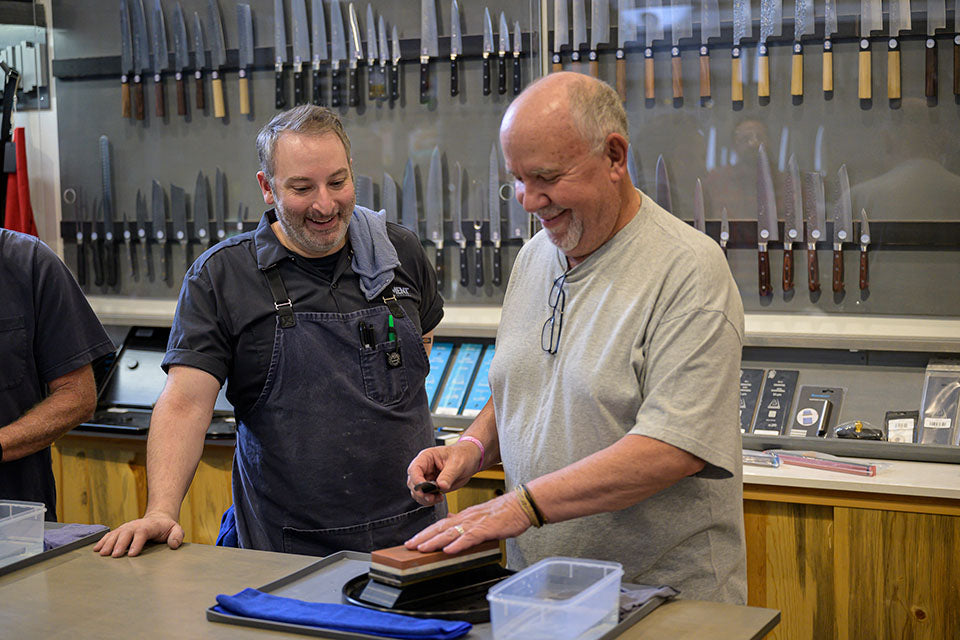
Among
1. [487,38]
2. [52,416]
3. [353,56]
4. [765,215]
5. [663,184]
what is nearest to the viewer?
[52,416]

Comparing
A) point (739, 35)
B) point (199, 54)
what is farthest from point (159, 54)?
point (739, 35)

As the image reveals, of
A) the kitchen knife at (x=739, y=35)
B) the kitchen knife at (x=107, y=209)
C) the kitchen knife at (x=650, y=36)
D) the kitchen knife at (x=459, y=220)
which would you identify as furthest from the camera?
the kitchen knife at (x=107, y=209)

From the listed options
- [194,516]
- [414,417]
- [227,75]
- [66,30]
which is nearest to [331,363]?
[414,417]

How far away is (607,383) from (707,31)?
92.5 inches

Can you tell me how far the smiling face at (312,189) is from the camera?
214cm

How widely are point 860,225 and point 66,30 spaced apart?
3.38 meters

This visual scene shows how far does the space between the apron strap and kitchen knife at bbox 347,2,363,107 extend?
6.87ft

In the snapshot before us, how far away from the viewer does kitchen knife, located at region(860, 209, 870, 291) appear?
3525 millimetres

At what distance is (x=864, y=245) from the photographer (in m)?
3.54

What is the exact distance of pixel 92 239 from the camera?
457 centimetres

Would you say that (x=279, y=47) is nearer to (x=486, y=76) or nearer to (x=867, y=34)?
(x=486, y=76)

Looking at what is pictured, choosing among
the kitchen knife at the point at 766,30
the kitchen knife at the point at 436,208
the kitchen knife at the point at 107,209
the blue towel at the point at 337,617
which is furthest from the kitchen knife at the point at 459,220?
the blue towel at the point at 337,617

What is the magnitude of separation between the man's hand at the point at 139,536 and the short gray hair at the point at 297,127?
739 mm

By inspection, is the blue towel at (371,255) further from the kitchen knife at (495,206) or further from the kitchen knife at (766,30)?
the kitchen knife at (766,30)
